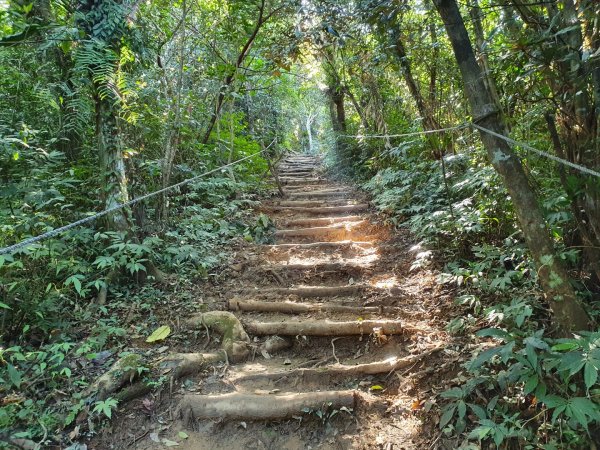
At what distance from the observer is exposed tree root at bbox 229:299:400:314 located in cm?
358

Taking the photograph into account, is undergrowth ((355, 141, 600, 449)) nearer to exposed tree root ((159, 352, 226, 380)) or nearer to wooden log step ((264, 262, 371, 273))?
wooden log step ((264, 262, 371, 273))

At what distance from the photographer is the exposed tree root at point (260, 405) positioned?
2.53 meters

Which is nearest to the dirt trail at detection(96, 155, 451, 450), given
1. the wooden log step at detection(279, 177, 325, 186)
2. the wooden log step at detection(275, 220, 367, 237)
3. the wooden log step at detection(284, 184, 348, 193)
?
the wooden log step at detection(275, 220, 367, 237)

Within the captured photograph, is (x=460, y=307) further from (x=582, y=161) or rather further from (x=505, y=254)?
(x=582, y=161)

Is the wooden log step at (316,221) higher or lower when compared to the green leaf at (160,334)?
higher

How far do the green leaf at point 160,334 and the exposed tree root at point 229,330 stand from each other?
0.84 feet

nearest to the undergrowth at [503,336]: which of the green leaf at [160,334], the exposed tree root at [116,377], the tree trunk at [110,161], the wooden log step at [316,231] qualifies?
the wooden log step at [316,231]

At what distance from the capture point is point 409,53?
5320 mm

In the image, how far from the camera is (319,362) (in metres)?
3.11

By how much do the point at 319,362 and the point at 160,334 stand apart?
1.38 metres

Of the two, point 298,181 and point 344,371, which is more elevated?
point 298,181

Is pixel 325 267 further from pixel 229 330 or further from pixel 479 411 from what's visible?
pixel 479 411

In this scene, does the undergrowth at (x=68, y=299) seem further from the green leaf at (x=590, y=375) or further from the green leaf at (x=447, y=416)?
the green leaf at (x=590, y=375)

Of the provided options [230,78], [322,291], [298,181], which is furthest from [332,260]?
[298,181]
